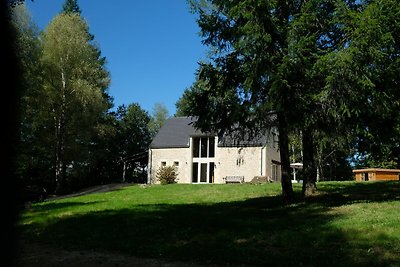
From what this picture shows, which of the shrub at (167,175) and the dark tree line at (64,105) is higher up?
the dark tree line at (64,105)

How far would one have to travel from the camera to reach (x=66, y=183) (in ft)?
147

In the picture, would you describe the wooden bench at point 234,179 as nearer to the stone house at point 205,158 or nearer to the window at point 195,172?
the stone house at point 205,158

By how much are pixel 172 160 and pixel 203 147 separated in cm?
331

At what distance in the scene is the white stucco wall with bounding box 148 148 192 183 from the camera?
1740 inches

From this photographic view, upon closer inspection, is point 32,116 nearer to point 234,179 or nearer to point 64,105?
point 64,105

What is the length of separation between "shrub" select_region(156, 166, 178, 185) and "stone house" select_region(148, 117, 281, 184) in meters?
2.86

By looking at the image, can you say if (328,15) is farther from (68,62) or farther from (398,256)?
(68,62)

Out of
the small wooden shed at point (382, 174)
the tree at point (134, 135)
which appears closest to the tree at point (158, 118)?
the tree at point (134, 135)

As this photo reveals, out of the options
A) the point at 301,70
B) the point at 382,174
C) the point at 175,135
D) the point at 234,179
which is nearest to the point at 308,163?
the point at 301,70

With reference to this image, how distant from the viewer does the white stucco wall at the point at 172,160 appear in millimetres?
44188

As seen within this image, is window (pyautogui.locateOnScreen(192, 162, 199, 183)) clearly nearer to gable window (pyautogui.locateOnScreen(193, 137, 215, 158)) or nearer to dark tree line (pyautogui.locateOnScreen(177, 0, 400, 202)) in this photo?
gable window (pyautogui.locateOnScreen(193, 137, 215, 158))

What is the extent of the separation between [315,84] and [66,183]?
34.8m

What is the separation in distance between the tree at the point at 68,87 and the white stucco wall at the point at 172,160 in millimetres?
7140

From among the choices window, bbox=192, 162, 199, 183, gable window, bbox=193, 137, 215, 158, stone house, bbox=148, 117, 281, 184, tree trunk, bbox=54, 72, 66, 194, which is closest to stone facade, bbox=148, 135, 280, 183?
stone house, bbox=148, 117, 281, 184
